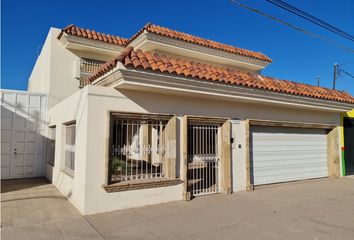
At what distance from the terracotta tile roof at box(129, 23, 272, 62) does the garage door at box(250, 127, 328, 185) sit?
528 centimetres

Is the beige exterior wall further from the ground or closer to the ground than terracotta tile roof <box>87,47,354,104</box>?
further from the ground

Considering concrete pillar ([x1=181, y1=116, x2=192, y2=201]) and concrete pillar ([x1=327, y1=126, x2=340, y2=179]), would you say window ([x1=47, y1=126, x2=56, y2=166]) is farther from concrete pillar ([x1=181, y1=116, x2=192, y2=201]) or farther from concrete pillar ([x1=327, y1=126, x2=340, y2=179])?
concrete pillar ([x1=327, y1=126, x2=340, y2=179])

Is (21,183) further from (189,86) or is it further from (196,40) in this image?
(196,40)

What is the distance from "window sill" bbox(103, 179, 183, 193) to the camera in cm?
620

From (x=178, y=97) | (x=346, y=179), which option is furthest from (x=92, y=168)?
(x=346, y=179)

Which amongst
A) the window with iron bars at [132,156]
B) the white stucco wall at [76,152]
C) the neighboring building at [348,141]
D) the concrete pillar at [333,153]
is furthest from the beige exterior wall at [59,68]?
the neighboring building at [348,141]

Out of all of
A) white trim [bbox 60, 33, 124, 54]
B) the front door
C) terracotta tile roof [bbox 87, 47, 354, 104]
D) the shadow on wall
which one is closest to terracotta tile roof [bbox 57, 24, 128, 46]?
white trim [bbox 60, 33, 124, 54]

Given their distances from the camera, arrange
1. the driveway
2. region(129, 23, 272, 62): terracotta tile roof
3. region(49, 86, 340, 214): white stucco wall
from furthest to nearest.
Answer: region(129, 23, 272, 62): terracotta tile roof
region(49, 86, 340, 214): white stucco wall
the driveway

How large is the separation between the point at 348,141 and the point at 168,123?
1050cm

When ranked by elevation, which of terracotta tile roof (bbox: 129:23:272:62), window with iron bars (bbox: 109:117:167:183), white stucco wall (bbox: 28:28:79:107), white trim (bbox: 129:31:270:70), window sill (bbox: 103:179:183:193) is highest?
terracotta tile roof (bbox: 129:23:272:62)

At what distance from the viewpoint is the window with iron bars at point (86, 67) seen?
12.2 m

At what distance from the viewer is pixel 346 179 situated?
1135 cm

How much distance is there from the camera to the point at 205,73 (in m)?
7.48

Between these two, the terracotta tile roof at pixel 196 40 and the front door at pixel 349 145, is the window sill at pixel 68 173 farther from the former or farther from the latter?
the front door at pixel 349 145
